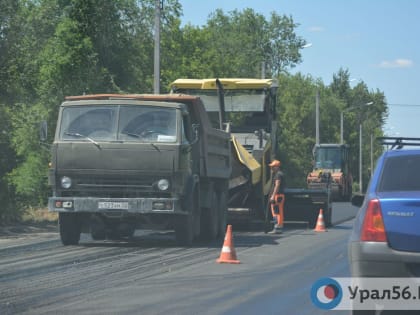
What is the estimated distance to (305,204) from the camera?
78.5ft

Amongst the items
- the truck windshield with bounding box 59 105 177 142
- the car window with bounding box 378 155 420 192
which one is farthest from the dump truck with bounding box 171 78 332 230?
the car window with bounding box 378 155 420 192

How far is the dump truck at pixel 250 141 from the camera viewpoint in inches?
844

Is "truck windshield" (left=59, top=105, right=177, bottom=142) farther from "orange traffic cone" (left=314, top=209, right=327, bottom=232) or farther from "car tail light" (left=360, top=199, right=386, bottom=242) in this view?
"car tail light" (left=360, top=199, right=386, bottom=242)

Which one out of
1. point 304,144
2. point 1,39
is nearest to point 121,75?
point 1,39

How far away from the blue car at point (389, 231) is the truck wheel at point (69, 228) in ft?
29.9

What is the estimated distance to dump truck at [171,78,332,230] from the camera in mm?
21438

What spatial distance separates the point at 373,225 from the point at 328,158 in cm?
4904

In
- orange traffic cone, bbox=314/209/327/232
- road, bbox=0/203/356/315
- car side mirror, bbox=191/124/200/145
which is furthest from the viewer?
orange traffic cone, bbox=314/209/327/232

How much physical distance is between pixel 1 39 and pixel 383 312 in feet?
51.5

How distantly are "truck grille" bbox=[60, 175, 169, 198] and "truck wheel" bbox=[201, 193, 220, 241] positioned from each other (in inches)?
94.0

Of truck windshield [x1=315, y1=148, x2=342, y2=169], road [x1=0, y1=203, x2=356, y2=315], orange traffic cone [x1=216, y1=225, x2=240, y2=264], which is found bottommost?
road [x1=0, y1=203, x2=356, y2=315]

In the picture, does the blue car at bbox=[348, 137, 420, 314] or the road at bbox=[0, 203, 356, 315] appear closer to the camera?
the blue car at bbox=[348, 137, 420, 314]

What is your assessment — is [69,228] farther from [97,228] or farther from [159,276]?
[159,276]

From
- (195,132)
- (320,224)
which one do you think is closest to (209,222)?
(195,132)
